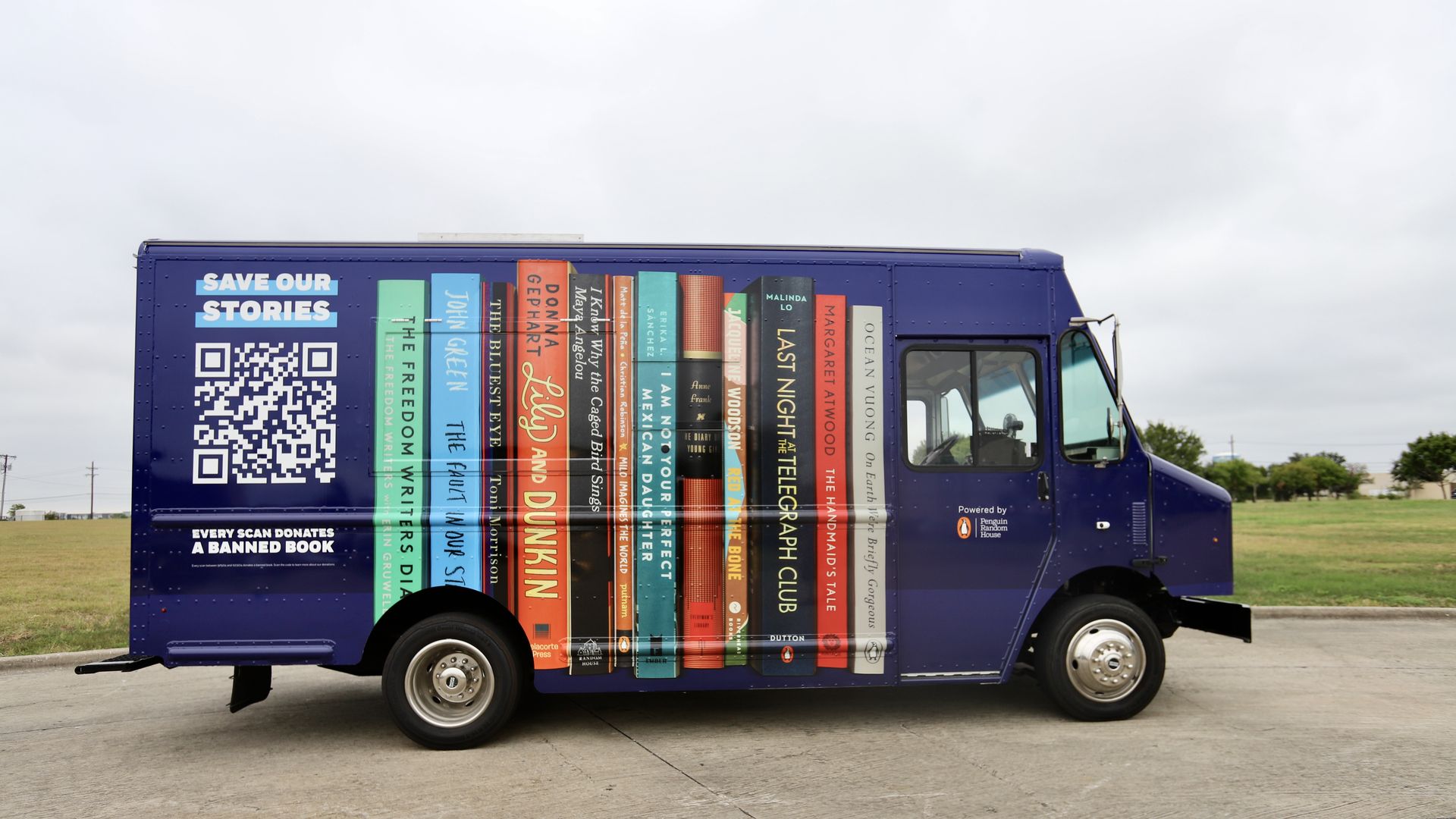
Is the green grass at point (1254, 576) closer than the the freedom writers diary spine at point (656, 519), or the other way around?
the the freedom writers diary spine at point (656, 519)

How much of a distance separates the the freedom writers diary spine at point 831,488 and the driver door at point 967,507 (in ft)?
1.30

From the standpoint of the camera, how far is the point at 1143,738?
18.1ft

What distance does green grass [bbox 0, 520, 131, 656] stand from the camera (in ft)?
29.5

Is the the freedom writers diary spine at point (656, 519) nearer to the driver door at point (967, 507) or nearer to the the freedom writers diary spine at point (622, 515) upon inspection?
the the freedom writers diary spine at point (622, 515)

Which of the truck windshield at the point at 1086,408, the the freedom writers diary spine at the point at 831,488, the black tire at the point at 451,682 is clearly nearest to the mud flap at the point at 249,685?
the black tire at the point at 451,682

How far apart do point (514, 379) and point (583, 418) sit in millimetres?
497

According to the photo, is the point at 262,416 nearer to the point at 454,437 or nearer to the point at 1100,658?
the point at 454,437

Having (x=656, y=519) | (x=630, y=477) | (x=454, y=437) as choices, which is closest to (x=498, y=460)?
(x=454, y=437)

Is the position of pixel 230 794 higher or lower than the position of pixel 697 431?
lower

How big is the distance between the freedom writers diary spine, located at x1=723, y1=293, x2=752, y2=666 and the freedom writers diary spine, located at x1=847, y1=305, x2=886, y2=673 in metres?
0.71

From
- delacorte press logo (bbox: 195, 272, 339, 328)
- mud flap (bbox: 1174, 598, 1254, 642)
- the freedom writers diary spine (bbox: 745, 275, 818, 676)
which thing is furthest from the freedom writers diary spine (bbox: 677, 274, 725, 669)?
mud flap (bbox: 1174, 598, 1254, 642)

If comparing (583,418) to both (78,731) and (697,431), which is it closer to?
(697,431)

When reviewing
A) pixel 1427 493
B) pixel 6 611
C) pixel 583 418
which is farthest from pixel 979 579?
pixel 1427 493

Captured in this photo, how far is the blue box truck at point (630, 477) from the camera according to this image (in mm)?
5355
